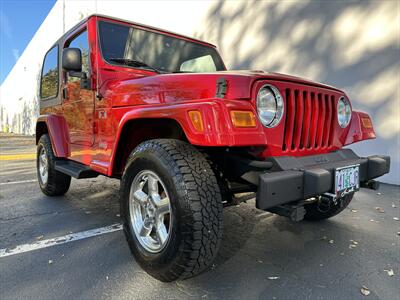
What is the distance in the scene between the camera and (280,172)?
196 cm

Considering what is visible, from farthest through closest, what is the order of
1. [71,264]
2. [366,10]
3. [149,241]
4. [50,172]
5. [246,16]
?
1. [246,16]
2. [366,10]
3. [50,172]
4. [71,264]
5. [149,241]

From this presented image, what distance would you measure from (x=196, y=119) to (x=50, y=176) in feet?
10.1

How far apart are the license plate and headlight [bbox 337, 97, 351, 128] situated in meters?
0.51

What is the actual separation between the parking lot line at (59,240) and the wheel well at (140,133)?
0.66 meters

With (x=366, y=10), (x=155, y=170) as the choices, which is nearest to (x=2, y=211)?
(x=155, y=170)

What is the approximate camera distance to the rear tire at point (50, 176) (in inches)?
165

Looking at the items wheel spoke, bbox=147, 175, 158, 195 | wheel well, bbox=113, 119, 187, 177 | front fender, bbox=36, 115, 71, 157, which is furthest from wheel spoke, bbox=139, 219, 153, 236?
front fender, bbox=36, 115, 71, 157

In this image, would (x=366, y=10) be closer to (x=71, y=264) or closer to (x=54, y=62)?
(x=54, y=62)

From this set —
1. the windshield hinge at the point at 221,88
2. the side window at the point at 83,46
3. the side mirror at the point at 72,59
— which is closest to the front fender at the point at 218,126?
the windshield hinge at the point at 221,88

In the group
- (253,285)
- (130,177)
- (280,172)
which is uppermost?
(280,172)

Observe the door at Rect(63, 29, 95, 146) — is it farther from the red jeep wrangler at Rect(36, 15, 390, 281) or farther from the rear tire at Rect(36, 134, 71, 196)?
the rear tire at Rect(36, 134, 71, 196)

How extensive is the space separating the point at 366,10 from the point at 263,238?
14.7 feet

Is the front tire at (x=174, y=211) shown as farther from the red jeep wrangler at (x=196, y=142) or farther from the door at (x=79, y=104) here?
the door at (x=79, y=104)

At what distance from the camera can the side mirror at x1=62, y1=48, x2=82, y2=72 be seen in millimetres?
3059
